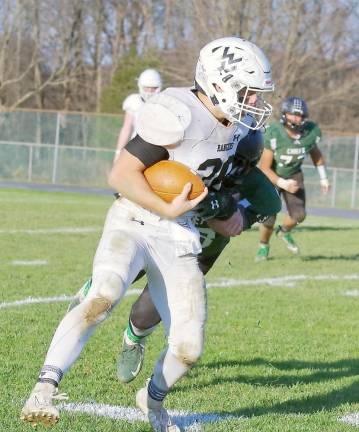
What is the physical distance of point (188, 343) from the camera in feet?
11.5

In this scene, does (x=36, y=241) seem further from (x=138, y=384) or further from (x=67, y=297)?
(x=138, y=384)

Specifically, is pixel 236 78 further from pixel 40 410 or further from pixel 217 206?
pixel 40 410

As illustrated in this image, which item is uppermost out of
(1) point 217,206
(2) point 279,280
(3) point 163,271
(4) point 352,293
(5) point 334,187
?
(1) point 217,206

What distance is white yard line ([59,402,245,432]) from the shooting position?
3.74m

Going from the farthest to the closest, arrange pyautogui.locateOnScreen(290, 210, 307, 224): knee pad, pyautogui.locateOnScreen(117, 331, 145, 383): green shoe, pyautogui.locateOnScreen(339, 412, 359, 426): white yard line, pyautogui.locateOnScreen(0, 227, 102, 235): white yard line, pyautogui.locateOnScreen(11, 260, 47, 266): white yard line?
pyautogui.locateOnScreen(0, 227, 102, 235): white yard line < pyautogui.locateOnScreen(290, 210, 307, 224): knee pad < pyautogui.locateOnScreen(11, 260, 47, 266): white yard line < pyautogui.locateOnScreen(117, 331, 145, 383): green shoe < pyautogui.locateOnScreen(339, 412, 359, 426): white yard line

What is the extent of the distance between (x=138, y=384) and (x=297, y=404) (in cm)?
75

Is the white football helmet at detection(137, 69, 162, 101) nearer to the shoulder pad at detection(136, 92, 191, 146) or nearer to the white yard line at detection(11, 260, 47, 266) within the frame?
the white yard line at detection(11, 260, 47, 266)

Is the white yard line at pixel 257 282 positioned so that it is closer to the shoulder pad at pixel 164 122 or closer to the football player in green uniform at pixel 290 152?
the football player in green uniform at pixel 290 152

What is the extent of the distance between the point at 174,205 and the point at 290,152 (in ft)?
22.1

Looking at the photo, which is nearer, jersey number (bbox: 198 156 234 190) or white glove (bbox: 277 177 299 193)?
jersey number (bbox: 198 156 234 190)

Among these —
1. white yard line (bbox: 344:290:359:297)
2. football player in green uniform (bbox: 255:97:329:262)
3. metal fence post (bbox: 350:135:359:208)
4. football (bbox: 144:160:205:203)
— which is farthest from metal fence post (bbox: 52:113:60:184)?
football (bbox: 144:160:205:203)

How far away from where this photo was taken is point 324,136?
21.8 metres

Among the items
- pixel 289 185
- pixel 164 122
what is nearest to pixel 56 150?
pixel 289 185

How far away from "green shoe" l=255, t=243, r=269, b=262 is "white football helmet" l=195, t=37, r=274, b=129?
5.83 m
